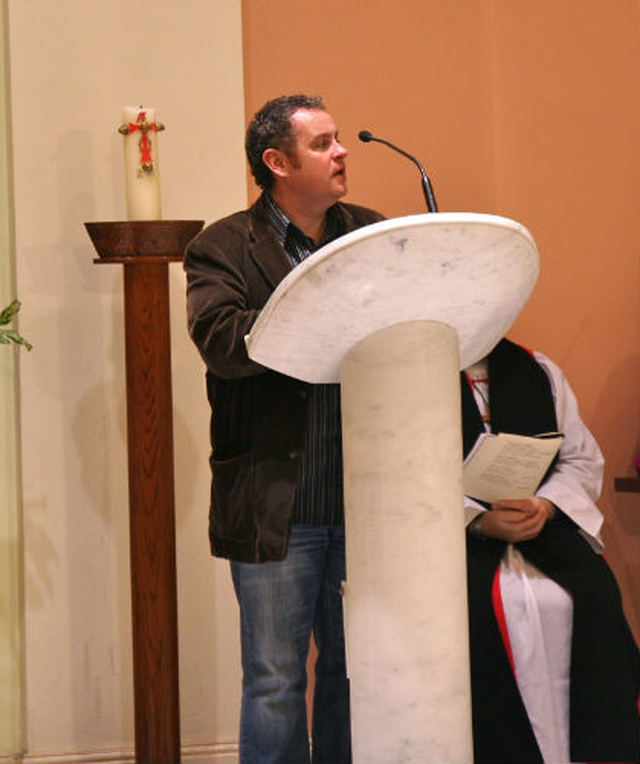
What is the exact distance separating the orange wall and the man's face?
1075 mm

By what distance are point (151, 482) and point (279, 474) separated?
818mm

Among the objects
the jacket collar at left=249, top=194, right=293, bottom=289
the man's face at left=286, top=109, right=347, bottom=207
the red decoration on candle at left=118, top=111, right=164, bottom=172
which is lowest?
the jacket collar at left=249, top=194, right=293, bottom=289

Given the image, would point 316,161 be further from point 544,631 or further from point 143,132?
point 544,631

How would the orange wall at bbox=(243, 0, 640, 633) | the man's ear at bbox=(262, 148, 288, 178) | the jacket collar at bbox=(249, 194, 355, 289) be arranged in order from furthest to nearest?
the orange wall at bbox=(243, 0, 640, 633) → the man's ear at bbox=(262, 148, 288, 178) → the jacket collar at bbox=(249, 194, 355, 289)

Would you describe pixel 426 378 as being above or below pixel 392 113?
below

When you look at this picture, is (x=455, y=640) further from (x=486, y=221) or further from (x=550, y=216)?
(x=550, y=216)

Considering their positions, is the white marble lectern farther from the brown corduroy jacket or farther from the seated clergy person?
the seated clergy person

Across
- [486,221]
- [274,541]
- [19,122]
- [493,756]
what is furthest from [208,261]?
[493,756]

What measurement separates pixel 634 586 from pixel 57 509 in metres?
1.81

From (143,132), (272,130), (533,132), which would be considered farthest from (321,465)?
(533,132)

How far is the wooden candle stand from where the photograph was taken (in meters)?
3.18

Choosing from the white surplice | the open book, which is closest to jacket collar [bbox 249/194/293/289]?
the open book

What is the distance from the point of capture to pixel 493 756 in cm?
317

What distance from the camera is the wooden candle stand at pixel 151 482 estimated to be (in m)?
3.18
